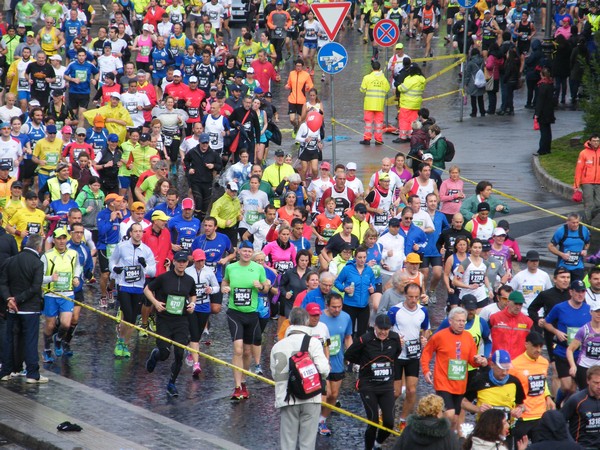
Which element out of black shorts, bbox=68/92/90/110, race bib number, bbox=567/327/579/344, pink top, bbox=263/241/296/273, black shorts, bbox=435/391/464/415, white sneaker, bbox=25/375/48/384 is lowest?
white sneaker, bbox=25/375/48/384

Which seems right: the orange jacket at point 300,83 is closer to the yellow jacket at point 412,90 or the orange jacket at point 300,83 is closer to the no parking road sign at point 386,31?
the no parking road sign at point 386,31

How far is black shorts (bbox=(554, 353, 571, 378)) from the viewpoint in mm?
12883

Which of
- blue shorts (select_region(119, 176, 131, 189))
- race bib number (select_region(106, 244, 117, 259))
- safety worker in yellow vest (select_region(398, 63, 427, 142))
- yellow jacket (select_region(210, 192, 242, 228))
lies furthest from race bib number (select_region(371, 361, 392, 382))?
safety worker in yellow vest (select_region(398, 63, 427, 142))

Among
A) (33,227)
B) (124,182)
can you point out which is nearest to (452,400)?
(33,227)

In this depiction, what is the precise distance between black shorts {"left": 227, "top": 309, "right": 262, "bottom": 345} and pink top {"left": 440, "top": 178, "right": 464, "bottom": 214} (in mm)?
5082

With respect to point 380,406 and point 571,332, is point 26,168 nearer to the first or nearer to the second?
point 380,406

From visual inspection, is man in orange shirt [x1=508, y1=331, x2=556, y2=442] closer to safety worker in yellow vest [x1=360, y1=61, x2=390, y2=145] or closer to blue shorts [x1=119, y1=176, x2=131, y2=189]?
blue shorts [x1=119, y1=176, x2=131, y2=189]

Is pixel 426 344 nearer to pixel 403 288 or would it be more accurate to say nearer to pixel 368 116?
pixel 403 288

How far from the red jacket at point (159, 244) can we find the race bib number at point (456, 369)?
5.12 metres

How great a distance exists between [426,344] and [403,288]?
115 centimetres

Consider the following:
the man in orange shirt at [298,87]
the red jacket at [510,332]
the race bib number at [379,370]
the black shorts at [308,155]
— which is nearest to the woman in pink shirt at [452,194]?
the black shorts at [308,155]

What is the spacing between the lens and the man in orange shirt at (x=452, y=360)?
38.8 ft

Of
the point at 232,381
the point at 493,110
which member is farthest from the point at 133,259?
the point at 493,110

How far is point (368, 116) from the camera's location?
1014 inches
